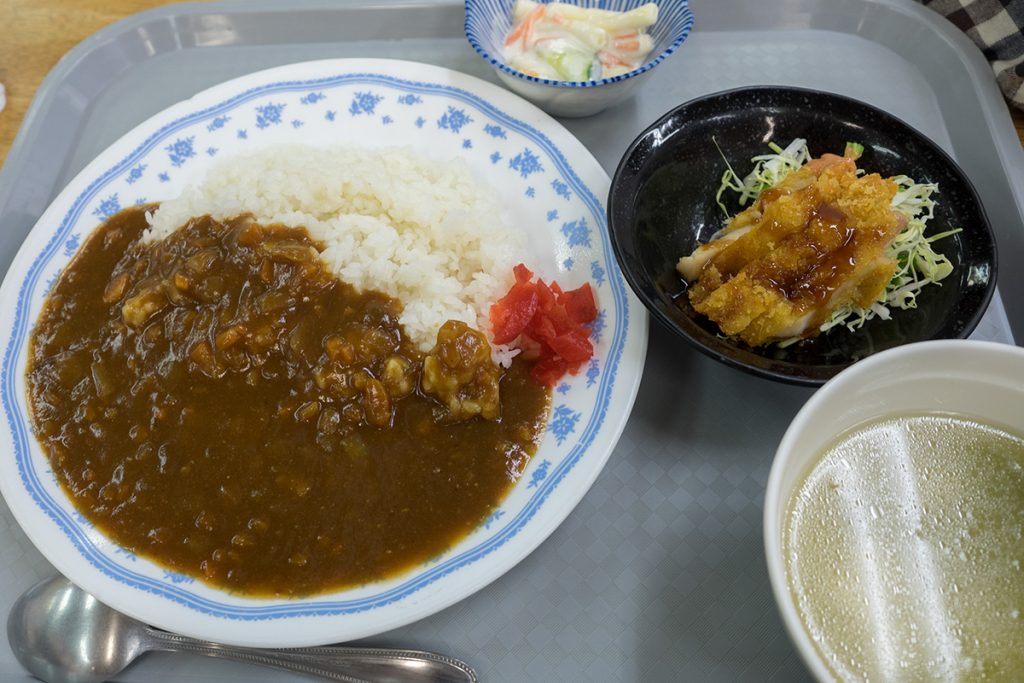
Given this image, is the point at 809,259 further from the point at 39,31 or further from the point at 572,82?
the point at 39,31

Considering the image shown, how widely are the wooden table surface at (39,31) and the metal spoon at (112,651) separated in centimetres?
241

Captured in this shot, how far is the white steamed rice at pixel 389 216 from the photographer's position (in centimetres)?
260

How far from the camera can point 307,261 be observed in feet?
8.42

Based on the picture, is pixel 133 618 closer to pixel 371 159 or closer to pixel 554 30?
pixel 371 159

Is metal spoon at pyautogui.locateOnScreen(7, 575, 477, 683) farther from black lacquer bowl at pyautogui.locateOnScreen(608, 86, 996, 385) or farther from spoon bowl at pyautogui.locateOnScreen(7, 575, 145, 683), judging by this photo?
black lacquer bowl at pyautogui.locateOnScreen(608, 86, 996, 385)

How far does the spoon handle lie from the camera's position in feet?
6.45

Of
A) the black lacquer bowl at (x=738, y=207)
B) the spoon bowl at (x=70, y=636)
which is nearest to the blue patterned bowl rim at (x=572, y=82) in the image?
the black lacquer bowl at (x=738, y=207)

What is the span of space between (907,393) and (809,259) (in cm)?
58

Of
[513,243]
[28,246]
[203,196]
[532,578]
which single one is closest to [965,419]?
[532,578]

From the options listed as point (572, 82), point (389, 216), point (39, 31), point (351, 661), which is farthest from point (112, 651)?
point (39, 31)

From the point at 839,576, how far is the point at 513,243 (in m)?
1.57

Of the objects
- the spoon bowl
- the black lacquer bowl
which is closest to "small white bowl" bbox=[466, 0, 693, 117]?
the black lacquer bowl

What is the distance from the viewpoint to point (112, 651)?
6.80 ft

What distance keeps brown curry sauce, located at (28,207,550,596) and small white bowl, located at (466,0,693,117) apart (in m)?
1.10
